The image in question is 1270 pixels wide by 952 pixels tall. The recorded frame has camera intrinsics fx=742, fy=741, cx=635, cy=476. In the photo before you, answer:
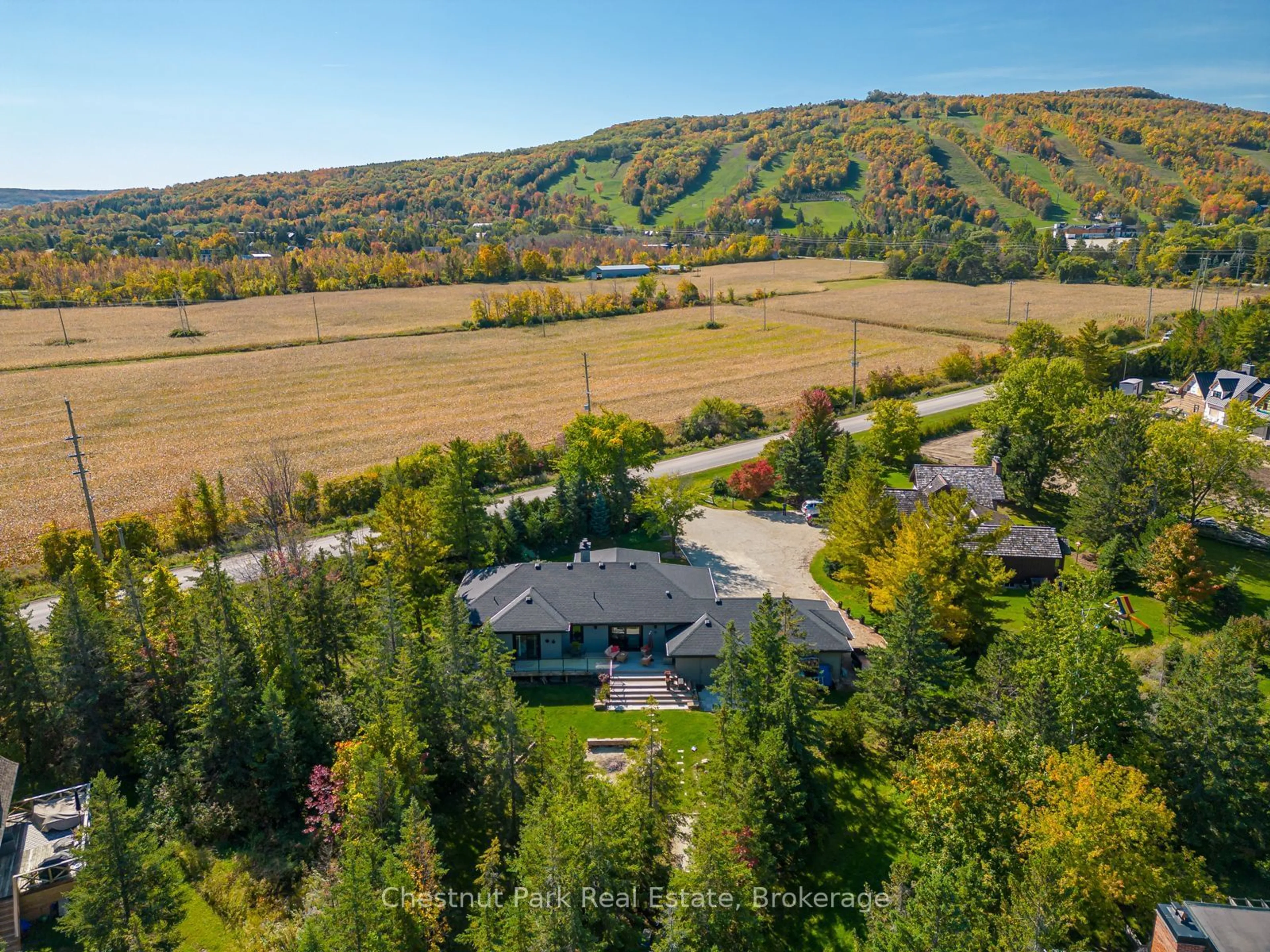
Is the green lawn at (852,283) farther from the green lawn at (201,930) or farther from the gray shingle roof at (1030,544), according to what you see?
the green lawn at (201,930)

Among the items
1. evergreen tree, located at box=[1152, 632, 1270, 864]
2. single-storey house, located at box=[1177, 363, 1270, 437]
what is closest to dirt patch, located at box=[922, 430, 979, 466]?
single-storey house, located at box=[1177, 363, 1270, 437]

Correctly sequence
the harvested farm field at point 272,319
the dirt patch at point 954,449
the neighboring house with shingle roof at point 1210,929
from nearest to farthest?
the neighboring house with shingle roof at point 1210,929 < the dirt patch at point 954,449 < the harvested farm field at point 272,319

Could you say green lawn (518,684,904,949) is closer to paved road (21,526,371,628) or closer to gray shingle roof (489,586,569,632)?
gray shingle roof (489,586,569,632)

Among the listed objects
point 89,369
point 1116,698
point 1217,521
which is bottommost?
point 1217,521

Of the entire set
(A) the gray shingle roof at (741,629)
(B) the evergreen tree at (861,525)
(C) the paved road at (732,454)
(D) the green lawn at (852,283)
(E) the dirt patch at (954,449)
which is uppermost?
(D) the green lawn at (852,283)

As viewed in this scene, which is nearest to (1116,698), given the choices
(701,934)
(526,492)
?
(701,934)

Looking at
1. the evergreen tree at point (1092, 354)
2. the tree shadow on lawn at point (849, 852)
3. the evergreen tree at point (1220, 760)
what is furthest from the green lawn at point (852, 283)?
the evergreen tree at point (1220, 760)

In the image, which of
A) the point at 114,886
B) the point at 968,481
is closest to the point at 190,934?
the point at 114,886

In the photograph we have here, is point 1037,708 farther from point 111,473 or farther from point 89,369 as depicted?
point 89,369
